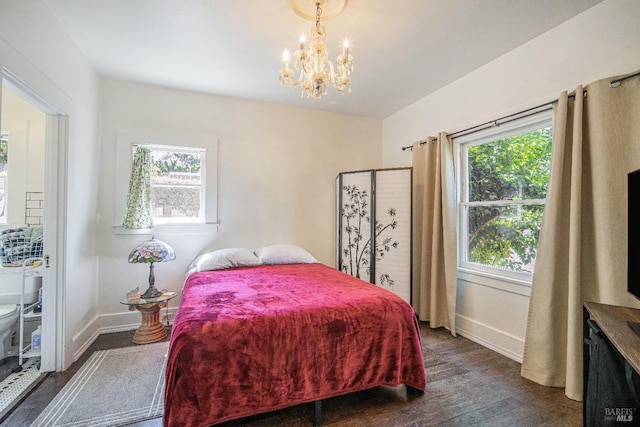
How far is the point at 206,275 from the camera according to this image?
8.59ft

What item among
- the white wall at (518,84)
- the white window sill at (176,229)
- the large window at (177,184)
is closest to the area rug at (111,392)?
the white window sill at (176,229)

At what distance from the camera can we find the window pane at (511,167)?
2.38 m

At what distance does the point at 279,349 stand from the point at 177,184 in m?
2.49

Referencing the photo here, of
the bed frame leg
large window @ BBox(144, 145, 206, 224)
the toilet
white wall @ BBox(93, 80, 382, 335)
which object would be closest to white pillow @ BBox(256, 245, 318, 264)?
white wall @ BBox(93, 80, 382, 335)

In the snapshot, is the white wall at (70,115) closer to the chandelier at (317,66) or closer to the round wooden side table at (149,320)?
the round wooden side table at (149,320)

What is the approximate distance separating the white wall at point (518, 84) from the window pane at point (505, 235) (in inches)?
11.3

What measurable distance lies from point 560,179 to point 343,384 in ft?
6.85

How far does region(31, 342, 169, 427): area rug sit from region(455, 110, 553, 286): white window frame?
9.42ft

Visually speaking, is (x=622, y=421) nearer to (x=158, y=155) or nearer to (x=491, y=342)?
(x=491, y=342)

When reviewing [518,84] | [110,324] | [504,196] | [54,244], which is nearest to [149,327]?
[110,324]

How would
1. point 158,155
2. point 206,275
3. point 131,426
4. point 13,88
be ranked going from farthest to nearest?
point 158,155, point 206,275, point 13,88, point 131,426

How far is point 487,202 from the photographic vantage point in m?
2.82

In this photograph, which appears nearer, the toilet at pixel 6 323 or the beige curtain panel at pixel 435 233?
the toilet at pixel 6 323

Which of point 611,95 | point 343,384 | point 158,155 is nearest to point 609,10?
point 611,95
